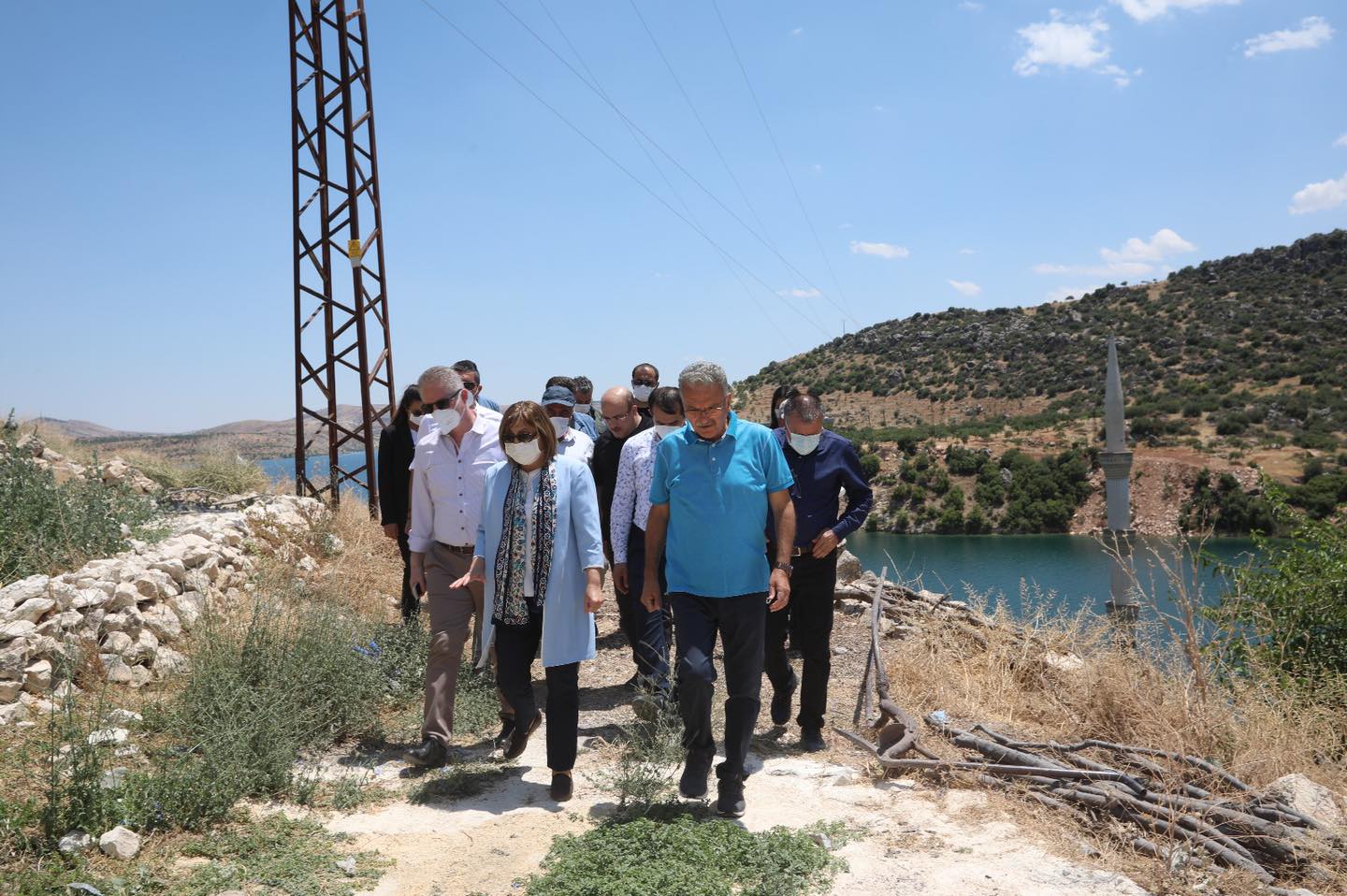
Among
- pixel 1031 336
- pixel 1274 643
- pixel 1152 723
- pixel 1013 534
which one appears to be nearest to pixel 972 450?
pixel 1013 534

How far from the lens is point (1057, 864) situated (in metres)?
3.54

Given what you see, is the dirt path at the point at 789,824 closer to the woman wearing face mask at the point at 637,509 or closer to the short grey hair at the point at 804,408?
the woman wearing face mask at the point at 637,509

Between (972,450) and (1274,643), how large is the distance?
108 ft

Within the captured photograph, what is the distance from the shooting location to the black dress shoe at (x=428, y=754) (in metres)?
4.55

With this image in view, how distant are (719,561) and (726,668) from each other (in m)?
0.51

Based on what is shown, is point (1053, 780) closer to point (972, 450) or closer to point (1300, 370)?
point (972, 450)

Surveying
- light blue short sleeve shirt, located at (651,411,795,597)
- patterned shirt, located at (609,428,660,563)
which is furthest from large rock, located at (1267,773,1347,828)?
patterned shirt, located at (609,428,660,563)

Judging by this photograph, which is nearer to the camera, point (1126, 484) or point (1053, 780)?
point (1053, 780)

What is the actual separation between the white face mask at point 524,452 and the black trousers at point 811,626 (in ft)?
5.40

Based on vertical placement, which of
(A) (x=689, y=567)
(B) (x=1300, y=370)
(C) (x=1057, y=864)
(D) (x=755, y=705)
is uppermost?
(B) (x=1300, y=370)

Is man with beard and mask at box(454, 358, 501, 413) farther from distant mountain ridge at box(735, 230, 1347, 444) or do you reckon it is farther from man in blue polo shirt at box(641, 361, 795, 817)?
distant mountain ridge at box(735, 230, 1347, 444)

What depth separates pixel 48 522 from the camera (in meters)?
6.43

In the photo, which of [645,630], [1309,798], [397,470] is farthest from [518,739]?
[1309,798]

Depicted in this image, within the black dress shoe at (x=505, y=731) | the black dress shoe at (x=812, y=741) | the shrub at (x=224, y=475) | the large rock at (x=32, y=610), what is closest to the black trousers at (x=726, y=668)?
the black dress shoe at (x=812, y=741)
